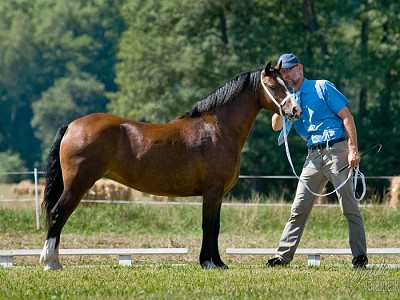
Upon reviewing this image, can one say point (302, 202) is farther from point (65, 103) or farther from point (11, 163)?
point (65, 103)

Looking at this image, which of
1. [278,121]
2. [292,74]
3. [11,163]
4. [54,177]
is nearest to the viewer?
[292,74]

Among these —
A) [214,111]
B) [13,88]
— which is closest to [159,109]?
[214,111]

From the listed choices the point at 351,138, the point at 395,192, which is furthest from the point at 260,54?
the point at 351,138

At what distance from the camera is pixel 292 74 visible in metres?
10.4

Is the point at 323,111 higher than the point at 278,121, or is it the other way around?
the point at 323,111

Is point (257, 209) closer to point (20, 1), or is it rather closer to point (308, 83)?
point (308, 83)

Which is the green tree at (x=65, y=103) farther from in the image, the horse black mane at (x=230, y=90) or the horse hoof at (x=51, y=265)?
the horse hoof at (x=51, y=265)

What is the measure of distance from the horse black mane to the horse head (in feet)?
0.53

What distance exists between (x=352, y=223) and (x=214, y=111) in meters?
1.88

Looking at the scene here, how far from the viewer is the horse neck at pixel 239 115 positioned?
35.1 ft

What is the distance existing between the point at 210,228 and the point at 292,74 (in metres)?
1.81

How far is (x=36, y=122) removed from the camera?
6888cm

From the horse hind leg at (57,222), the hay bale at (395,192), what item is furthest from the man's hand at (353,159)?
the hay bale at (395,192)

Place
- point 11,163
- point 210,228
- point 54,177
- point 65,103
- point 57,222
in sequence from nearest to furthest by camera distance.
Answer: point 57,222, point 210,228, point 54,177, point 11,163, point 65,103
